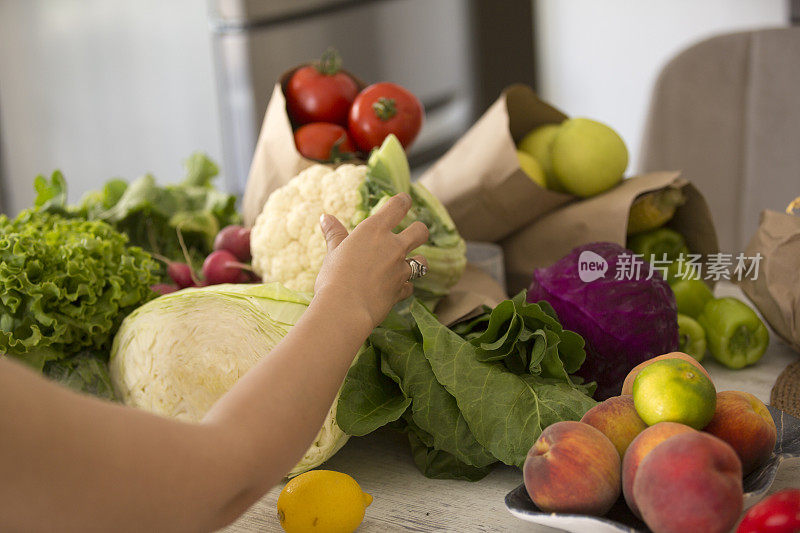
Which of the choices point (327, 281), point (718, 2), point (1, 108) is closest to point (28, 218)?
point (327, 281)

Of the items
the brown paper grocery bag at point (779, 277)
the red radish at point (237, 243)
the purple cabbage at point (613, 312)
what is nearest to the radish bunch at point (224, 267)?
the red radish at point (237, 243)

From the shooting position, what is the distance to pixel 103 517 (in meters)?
0.45

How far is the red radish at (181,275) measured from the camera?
1127mm

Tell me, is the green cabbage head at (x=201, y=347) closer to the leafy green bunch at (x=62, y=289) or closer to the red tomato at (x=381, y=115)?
the leafy green bunch at (x=62, y=289)

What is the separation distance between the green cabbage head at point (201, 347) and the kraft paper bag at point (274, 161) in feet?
1.07

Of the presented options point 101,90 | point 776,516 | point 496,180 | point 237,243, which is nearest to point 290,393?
point 776,516

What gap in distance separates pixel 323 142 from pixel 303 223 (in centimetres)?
21

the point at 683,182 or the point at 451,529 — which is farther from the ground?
the point at 683,182

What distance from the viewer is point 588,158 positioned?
3.93ft

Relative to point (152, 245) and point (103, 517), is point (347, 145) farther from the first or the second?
point (103, 517)

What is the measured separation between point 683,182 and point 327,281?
74cm

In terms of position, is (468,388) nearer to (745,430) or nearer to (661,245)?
(745,430)

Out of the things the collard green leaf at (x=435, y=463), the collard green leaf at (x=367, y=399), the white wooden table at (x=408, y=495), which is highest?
the collard green leaf at (x=367, y=399)

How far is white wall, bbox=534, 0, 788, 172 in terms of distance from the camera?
3.08 metres
